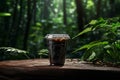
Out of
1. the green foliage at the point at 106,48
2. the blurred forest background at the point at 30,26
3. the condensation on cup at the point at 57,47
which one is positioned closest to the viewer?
the condensation on cup at the point at 57,47

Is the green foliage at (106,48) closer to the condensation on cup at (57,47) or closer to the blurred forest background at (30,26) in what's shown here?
the condensation on cup at (57,47)

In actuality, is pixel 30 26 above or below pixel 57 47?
below

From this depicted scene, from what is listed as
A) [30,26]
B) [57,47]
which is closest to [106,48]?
[57,47]

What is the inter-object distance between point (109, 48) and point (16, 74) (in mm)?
839

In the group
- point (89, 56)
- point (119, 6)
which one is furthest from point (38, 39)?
point (89, 56)

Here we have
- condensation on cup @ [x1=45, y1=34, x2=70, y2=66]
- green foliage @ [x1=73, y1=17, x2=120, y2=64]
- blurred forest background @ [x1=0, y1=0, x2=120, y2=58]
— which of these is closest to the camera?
condensation on cup @ [x1=45, y1=34, x2=70, y2=66]

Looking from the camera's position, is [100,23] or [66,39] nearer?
[66,39]

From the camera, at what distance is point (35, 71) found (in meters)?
1.87

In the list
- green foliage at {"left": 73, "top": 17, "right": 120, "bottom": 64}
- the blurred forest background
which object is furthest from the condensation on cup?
the blurred forest background

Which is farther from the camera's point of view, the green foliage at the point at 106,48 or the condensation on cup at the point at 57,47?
the green foliage at the point at 106,48

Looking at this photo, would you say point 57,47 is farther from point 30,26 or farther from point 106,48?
point 30,26

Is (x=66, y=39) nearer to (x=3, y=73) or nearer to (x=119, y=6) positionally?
(x=3, y=73)

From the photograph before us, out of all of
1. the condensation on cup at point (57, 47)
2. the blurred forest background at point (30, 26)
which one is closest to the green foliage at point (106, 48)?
the condensation on cup at point (57, 47)

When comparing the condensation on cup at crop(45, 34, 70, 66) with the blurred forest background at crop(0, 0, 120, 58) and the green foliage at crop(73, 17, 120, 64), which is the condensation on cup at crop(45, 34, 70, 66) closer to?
the green foliage at crop(73, 17, 120, 64)
